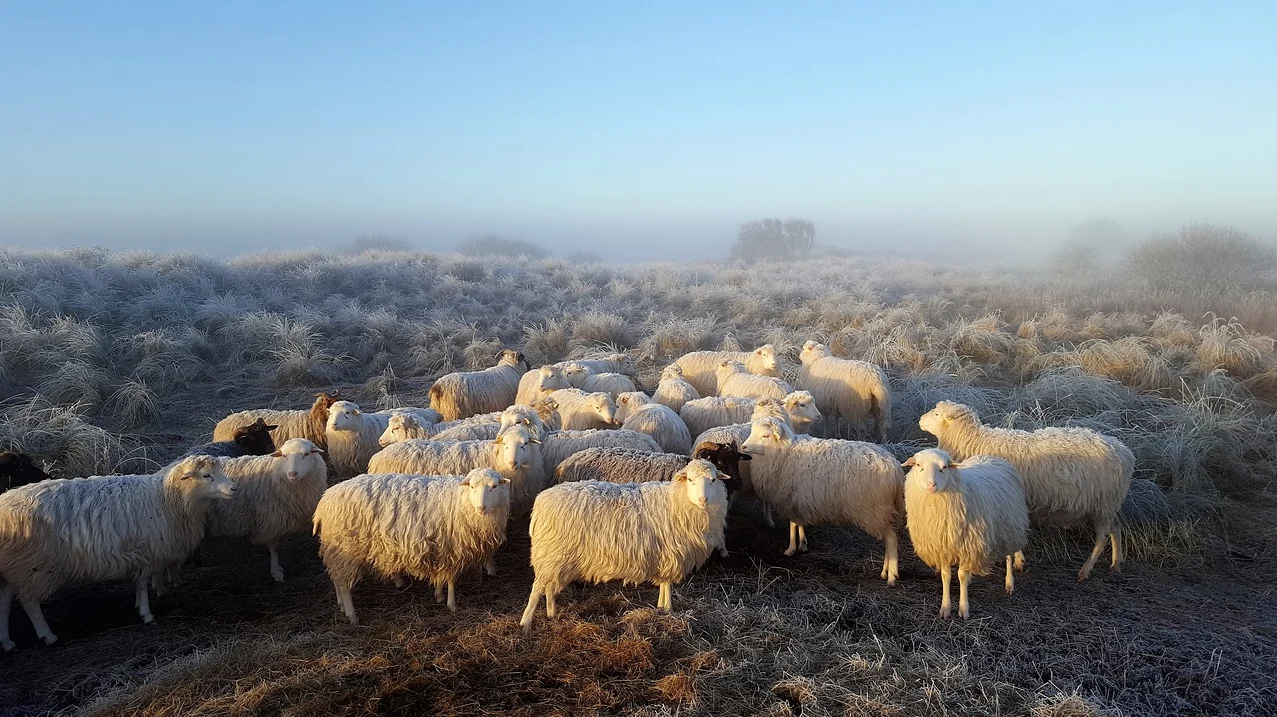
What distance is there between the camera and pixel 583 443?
21.7ft

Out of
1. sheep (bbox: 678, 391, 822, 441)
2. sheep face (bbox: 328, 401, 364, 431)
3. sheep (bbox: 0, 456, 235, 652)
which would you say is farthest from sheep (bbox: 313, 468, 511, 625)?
sheep (bbox: 678, 391, 822, 441)

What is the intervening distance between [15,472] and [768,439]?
22.0 ft

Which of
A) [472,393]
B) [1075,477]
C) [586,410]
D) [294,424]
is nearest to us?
[1075,477]

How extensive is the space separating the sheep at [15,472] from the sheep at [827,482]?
6408mm

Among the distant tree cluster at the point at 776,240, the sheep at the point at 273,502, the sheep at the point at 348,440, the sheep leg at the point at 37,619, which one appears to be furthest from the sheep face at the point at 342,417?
the distant tree cluster at the point at 776,240

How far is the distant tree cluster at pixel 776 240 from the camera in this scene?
159ft

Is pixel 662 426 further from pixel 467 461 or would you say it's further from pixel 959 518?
pixel 959 518

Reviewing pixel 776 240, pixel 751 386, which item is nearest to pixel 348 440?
pixel 751 386

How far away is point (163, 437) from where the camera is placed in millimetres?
8641

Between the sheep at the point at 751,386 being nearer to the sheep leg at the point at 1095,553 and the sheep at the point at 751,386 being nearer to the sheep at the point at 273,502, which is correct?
the sheep leg at the point at 1095,553

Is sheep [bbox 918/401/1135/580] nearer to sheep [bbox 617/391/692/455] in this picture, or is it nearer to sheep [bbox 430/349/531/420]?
sheep [bbox 617/391/692/455]

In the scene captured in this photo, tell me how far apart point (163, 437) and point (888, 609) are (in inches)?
357

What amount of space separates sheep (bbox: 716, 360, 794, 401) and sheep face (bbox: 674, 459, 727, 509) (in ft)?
11.4

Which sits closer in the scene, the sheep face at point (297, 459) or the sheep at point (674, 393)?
the sheep face at point (297, 459)
